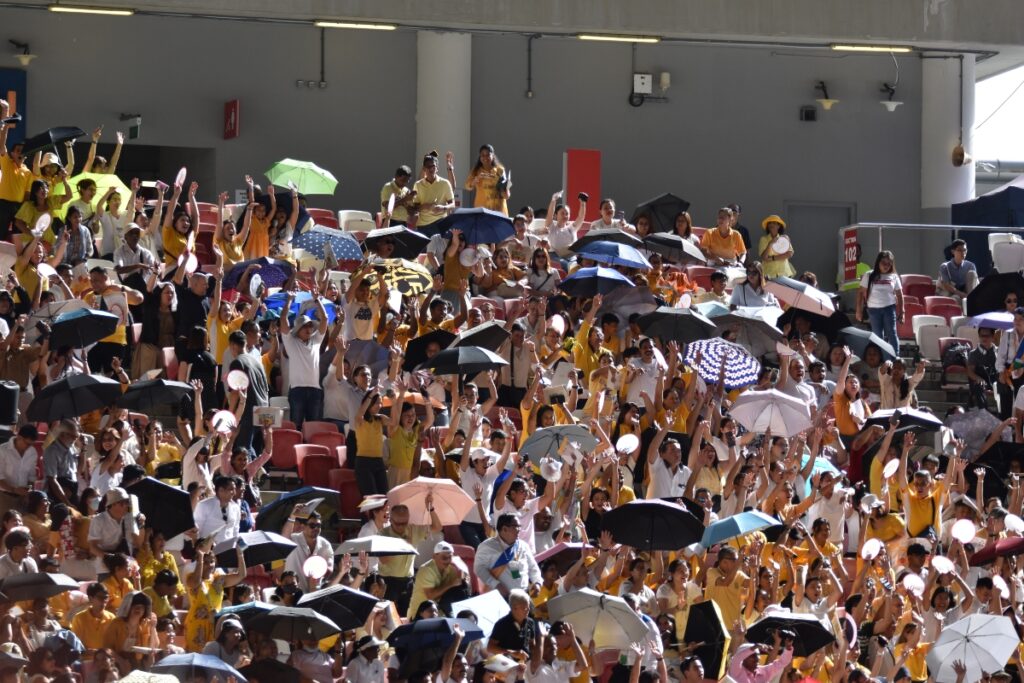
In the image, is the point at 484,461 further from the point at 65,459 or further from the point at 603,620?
the point at 65,459

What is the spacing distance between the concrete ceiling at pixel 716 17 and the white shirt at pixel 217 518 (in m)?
10.7

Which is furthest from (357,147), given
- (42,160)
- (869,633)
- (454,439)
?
(869,633)

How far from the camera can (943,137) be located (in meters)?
30.4

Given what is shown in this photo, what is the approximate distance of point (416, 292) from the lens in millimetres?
19875

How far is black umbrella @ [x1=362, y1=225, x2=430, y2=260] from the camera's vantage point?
2094 cm

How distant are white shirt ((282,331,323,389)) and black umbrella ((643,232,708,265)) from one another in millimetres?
5081

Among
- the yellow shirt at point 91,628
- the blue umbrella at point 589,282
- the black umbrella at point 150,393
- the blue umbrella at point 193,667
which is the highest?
the blue umbrella at point 589,282

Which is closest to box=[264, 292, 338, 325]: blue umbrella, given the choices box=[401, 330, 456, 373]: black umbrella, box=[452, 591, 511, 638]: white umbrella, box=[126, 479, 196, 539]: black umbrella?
box=[401, 330, 456, 373]: black umbrella

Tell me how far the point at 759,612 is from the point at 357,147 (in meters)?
14.2

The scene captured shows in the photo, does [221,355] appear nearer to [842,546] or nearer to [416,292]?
[416,292]

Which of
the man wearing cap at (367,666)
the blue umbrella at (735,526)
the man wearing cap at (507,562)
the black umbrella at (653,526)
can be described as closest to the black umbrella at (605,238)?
the blue umbrella at (735,526)

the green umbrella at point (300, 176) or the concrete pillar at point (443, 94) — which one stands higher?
the concrete pillar at point (443, 94)

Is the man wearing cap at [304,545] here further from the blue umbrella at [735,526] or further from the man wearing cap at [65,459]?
the blue umbrella at [735,526]

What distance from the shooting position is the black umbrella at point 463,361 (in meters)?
17.8
